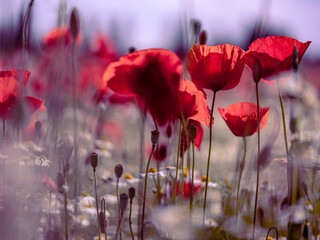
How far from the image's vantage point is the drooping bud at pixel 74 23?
0.50 meters

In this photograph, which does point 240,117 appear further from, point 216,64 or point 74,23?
point 74,23

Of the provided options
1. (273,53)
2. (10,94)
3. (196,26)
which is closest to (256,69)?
(273,53)

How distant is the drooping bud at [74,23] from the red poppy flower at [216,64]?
0.58 ft

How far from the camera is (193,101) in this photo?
17.4 inches

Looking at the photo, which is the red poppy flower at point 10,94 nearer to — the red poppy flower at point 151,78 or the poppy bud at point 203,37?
the red poppy flower at point 151,78

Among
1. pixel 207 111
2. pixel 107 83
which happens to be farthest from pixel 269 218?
pixel 107 83

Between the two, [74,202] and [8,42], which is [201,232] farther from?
[8,42]

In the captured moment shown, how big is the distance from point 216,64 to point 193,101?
0.05 m

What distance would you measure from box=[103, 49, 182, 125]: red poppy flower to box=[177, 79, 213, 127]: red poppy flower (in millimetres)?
44

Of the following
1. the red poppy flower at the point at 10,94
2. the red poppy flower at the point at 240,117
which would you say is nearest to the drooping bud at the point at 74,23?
the red poppy flower at the point at 10,94

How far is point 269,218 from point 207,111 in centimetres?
26

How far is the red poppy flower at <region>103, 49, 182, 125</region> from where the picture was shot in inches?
14.5

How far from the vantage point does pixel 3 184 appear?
0.42 meters

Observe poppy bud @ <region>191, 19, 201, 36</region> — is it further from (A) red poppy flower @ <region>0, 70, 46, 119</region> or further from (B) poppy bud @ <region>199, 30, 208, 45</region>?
(A) red poppy flower @ <region>0, 70, 46, 119</region>
